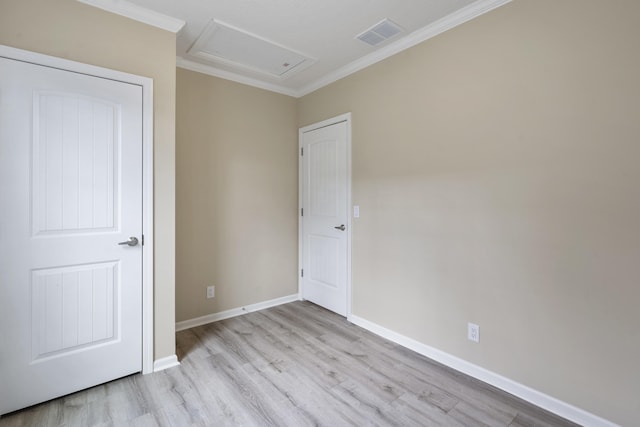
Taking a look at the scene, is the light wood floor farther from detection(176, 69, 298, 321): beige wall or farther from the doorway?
detection(176, 69, 298, 321): beige wall

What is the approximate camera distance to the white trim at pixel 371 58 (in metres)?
2.11

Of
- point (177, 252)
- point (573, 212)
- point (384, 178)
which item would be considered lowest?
point (177, 252)

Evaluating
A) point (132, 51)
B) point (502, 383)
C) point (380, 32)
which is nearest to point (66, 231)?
point (132, 51)

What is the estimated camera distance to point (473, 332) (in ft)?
7.13

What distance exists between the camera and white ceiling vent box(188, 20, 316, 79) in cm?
247

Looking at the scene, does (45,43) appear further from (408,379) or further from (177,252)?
(408,379)

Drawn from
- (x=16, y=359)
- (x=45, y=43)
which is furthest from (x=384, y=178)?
(x=16, y=359)

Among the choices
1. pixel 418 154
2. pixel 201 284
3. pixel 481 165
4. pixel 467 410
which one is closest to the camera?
pixel 467 410

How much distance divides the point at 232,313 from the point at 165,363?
105 cm

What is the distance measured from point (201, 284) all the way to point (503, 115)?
3.02 metres

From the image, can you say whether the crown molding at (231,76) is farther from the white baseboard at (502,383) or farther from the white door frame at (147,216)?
the white baseboard at (502,383)

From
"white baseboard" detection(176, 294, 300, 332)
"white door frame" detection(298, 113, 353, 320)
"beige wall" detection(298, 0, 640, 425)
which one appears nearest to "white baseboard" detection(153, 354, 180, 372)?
"white baseboard" detection(176, 294, 300, 332)

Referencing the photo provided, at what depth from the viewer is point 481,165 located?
Answer: 6.98ft

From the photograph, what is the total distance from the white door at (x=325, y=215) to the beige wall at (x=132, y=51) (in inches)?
65.0
